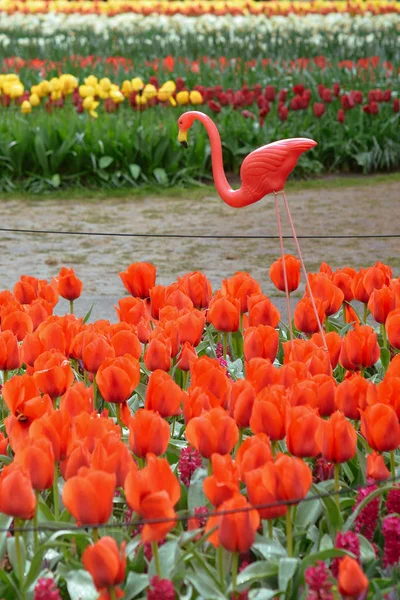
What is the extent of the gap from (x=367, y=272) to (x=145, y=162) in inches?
216

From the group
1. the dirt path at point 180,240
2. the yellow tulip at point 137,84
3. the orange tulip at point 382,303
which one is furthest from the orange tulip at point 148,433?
the yellow tulip at point 137,84

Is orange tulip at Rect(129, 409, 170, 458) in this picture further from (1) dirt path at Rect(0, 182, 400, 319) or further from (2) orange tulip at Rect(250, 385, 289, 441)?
(1) dirt path at Rect(0, 182, 400, 319)

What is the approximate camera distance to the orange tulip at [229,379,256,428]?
1874mm

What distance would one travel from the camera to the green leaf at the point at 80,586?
1586mm

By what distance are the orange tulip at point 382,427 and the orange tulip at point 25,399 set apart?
21.2 inches

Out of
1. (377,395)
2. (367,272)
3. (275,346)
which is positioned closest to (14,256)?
(367,272)

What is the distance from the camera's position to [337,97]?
9.04 meters

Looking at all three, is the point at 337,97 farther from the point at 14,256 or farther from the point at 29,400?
the point at 29,400

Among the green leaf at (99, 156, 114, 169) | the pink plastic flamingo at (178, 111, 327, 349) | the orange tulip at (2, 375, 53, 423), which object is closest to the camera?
the orange tulip at (2, 375, 53, 423)

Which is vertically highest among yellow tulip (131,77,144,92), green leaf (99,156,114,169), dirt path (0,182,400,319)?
→ yellow tulip (131,77,144,92)

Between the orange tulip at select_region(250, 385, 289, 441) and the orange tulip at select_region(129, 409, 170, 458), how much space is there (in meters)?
0.15

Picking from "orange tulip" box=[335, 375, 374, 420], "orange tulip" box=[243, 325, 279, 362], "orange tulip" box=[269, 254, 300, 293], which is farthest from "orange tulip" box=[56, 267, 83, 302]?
"orange tulip" box=[335, 375, 374, 420]

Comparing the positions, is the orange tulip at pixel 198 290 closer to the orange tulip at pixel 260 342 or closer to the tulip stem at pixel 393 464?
the orange tulip at pixel 260 342

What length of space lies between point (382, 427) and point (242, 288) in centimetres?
111
